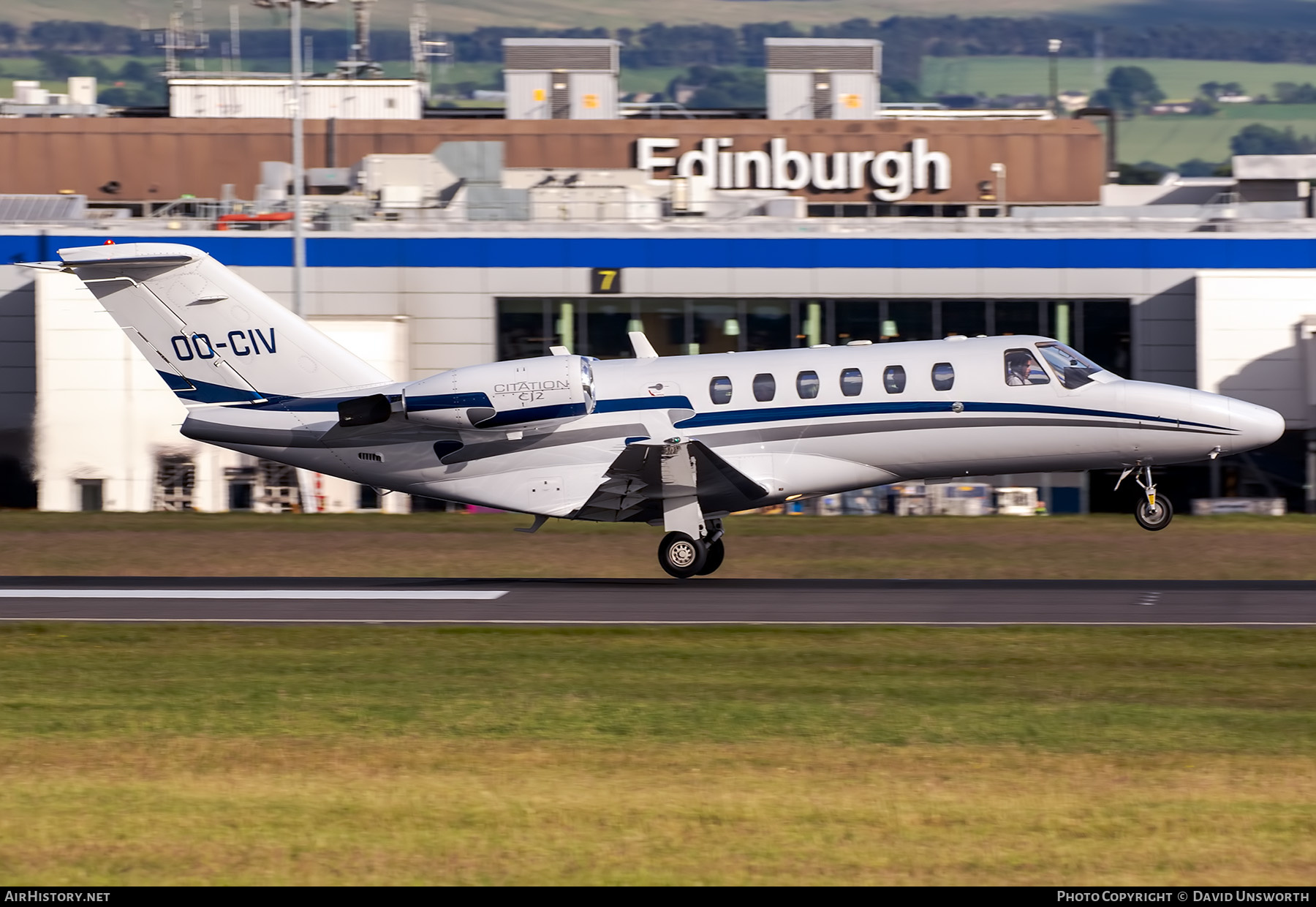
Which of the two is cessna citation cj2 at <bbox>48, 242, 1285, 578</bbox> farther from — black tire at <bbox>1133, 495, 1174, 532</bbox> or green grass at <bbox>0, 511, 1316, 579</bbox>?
green grass at <bbox>0, 511, 1316, 579</bbox>

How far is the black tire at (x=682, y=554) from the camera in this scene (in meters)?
23.1

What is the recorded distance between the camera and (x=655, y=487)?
2256 cm

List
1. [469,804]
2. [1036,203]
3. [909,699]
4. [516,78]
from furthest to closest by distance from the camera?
[516,78], [1036,203], [909,699], [469,804]

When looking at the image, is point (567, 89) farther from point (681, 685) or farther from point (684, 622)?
point (681, 685)

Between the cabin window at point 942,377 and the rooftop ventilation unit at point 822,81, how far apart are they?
52.4 metres

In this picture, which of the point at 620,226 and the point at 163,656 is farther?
the point at 620,226

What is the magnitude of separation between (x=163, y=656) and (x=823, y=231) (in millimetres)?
28297

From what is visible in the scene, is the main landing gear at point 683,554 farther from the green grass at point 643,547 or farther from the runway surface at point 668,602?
the green grass at point 643,547

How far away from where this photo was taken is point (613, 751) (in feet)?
41.4

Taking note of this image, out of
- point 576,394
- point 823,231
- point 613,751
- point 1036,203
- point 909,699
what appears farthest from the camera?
point 1036,203

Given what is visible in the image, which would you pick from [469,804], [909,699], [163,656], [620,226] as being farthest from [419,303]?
[469,804]

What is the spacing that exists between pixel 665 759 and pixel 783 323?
31020 mm

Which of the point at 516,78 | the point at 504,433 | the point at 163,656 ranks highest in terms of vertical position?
the point at 516,78
